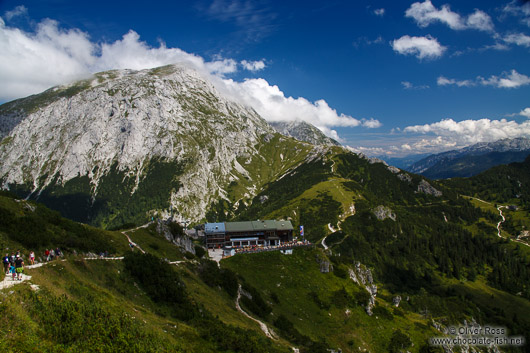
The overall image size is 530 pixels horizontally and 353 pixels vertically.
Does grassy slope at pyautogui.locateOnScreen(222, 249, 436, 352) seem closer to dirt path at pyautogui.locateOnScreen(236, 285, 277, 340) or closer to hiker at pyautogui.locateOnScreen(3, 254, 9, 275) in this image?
dirt path at pyautogui.locateOnScreen(236, 285, 277, 340)

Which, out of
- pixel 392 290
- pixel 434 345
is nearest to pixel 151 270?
pixel 434 345

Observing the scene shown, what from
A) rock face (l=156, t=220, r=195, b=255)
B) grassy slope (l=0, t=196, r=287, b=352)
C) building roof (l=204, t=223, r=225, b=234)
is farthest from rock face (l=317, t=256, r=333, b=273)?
grassy slope (l=0, t=196, r=287, b=352)

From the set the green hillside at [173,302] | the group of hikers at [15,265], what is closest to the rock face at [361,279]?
the green hillside at [173,302]

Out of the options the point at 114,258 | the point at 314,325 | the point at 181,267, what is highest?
the point at 114,258

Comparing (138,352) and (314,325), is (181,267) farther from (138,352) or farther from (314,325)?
(138,352)

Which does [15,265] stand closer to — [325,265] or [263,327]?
[263,327]

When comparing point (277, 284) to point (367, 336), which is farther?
point (277, 284)

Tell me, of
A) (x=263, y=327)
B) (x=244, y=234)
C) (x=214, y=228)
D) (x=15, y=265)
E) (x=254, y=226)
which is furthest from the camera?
(x=254, y=226)

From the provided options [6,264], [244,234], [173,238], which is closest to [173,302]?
[6,264]
